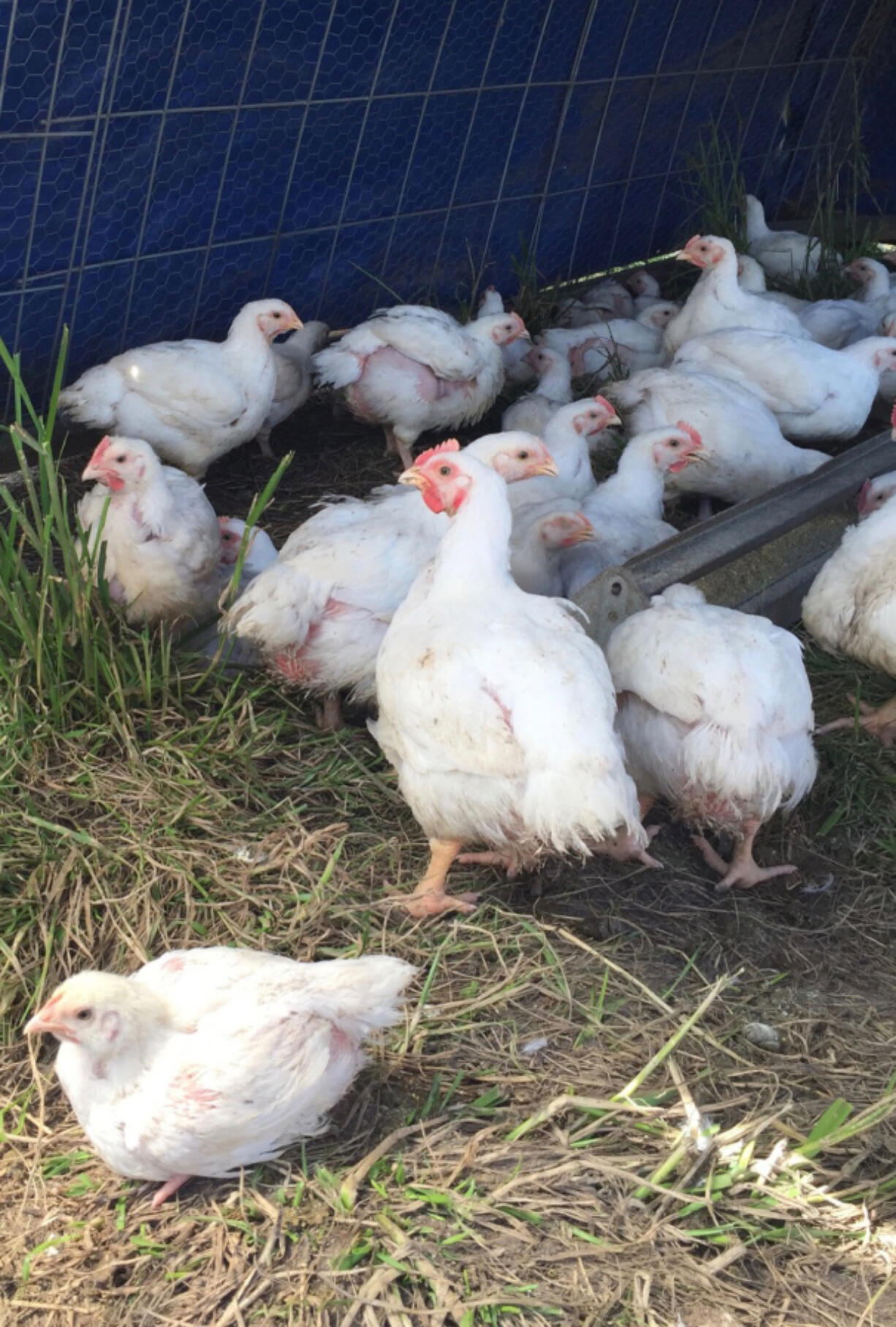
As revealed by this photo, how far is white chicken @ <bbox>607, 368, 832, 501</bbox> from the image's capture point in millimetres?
5156

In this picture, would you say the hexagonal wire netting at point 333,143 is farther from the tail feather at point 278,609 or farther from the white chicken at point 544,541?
the white chicken at point 544,541

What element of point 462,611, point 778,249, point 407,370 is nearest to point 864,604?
point 462,611

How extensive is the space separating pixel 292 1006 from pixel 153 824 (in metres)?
0.97

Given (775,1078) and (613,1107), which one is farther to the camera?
(775,1078)

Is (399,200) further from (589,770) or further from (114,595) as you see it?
(589,770)

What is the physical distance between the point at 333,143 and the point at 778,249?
3.23 m

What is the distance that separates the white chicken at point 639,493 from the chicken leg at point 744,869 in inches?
50.6

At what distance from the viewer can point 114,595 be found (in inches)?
159

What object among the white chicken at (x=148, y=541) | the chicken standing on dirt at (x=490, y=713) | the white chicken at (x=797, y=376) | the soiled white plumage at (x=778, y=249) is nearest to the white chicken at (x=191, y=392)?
the white chicken at (x=148, y=541)

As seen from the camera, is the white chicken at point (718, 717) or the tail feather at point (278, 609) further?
the tail feather at point (278, 609)

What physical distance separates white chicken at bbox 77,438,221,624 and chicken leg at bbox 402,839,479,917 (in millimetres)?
1179

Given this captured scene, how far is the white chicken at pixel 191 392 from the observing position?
15.5 ft

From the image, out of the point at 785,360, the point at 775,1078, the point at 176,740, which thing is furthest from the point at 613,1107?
the point at 785,360

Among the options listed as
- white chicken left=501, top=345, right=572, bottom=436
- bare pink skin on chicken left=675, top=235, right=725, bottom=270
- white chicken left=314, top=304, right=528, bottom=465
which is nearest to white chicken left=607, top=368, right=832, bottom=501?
white chicken left=501, top=345, right=572, bottom=436
